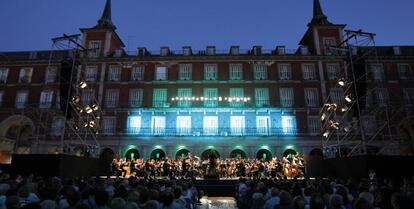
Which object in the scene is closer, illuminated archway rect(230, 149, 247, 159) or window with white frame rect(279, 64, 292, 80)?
illuminated archway rect(230, 149, 247, 159)

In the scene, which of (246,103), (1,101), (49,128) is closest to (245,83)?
(246,103)

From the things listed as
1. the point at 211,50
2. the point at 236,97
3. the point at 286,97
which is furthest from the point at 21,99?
the point at 286,97

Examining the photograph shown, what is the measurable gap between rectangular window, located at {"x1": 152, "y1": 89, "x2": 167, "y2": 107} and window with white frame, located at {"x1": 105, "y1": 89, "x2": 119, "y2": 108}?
3.82 metres

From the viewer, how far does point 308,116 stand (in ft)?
91.6

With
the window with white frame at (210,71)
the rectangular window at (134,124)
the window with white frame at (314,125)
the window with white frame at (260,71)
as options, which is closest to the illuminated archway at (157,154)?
the rectangular window at (134,124)

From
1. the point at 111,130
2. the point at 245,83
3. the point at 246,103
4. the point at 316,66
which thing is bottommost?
the point at 111,130

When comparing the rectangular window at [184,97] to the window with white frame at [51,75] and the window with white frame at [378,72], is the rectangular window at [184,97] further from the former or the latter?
the window with white frame at [378,72]

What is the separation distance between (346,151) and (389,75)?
10194 millimetres

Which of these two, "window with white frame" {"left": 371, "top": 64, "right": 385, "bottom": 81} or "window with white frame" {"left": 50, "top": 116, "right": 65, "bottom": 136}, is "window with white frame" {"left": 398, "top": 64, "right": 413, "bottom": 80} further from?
"window with white frame" {"left": 50, "top": 116, "right": 65, "bottom": 136}

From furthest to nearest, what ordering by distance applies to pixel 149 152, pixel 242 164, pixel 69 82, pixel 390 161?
1. pixel 149 152
2. pixel 242 164
3. pixel 69 82
4. pixel 390 161

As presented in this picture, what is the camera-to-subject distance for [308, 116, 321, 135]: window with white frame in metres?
27.5

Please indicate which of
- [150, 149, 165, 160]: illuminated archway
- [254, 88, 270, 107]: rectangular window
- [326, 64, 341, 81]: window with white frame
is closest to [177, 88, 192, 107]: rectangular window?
[150, 149, 165, 160]: illuminated archway

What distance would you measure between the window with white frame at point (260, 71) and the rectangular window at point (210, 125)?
6126mm

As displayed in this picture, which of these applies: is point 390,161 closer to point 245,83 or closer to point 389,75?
point 245,83
